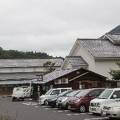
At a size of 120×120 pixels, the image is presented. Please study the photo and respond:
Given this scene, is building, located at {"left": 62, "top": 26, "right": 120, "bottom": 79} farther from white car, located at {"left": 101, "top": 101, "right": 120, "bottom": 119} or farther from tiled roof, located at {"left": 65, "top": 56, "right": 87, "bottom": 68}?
white car, located at {"left": 101, "top": 101, "right": 120, "bottom": 119}

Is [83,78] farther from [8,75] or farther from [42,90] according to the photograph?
[8,75]

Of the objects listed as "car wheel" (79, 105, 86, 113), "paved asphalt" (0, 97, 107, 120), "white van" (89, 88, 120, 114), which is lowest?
"paved asphalt" (0, 97, 107, 120)

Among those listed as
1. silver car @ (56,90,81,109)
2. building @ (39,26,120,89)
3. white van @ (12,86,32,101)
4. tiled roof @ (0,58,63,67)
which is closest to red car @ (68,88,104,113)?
Answer: silver car @ (56,90,81,109)

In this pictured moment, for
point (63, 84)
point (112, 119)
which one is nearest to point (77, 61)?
point (63, 84)

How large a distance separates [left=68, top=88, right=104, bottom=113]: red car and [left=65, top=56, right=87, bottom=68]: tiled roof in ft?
95.1

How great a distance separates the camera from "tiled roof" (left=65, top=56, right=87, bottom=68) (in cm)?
5869

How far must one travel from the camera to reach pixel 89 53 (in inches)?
2226

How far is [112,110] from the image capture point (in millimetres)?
20656

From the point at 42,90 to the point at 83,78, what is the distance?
930 cm

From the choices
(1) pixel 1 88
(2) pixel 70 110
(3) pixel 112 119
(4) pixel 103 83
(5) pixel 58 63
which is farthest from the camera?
(5) pixel 58 63

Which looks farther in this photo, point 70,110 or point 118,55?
point 118,55

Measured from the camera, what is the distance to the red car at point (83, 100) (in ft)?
92.7

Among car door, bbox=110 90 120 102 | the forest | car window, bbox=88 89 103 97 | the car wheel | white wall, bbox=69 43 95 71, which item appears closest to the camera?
car door, bbox=110 90 120 102

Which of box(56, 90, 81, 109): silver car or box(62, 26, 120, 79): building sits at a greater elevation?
box(62, 26, 120, 79): building
